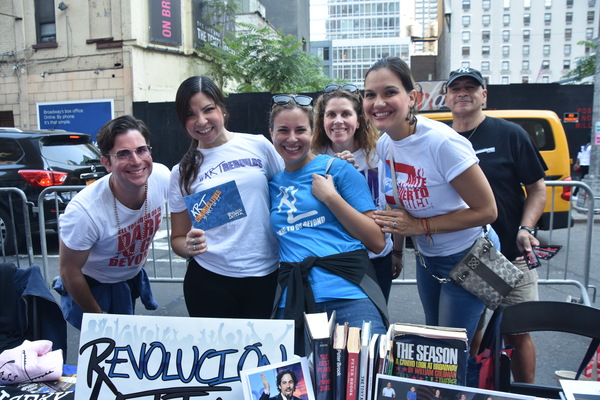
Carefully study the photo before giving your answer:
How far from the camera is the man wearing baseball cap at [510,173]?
2.51 metres

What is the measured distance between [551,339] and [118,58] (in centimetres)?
1459

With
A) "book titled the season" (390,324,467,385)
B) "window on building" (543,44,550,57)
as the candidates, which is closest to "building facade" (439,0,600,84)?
"window on building" (543,44,550,57)

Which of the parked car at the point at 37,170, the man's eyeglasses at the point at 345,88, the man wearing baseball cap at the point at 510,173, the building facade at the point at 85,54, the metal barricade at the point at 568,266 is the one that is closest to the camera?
the man wearing baseball cap at the point at 510,173

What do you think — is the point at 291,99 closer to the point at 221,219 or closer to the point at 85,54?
the point at 221,219

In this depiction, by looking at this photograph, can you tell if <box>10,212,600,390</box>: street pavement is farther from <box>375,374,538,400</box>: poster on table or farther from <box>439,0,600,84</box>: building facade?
<box>439,0,600,84</box>: building facade

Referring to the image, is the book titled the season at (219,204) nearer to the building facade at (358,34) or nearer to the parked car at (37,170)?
the parked car at (37,170)

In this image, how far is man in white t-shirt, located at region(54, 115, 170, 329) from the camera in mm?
2366

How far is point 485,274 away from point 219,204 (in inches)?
52.0

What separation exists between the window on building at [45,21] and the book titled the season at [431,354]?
1715cm

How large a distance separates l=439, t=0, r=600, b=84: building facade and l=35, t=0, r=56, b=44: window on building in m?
70.7

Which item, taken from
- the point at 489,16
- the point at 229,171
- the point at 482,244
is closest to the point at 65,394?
the point at 229,171

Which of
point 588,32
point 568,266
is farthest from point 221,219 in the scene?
point 588,32

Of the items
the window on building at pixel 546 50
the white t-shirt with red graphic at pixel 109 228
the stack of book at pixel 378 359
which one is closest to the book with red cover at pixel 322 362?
the stack of book at pixel 378 359

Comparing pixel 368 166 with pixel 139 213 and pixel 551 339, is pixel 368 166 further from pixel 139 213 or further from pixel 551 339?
pixel 551 339
